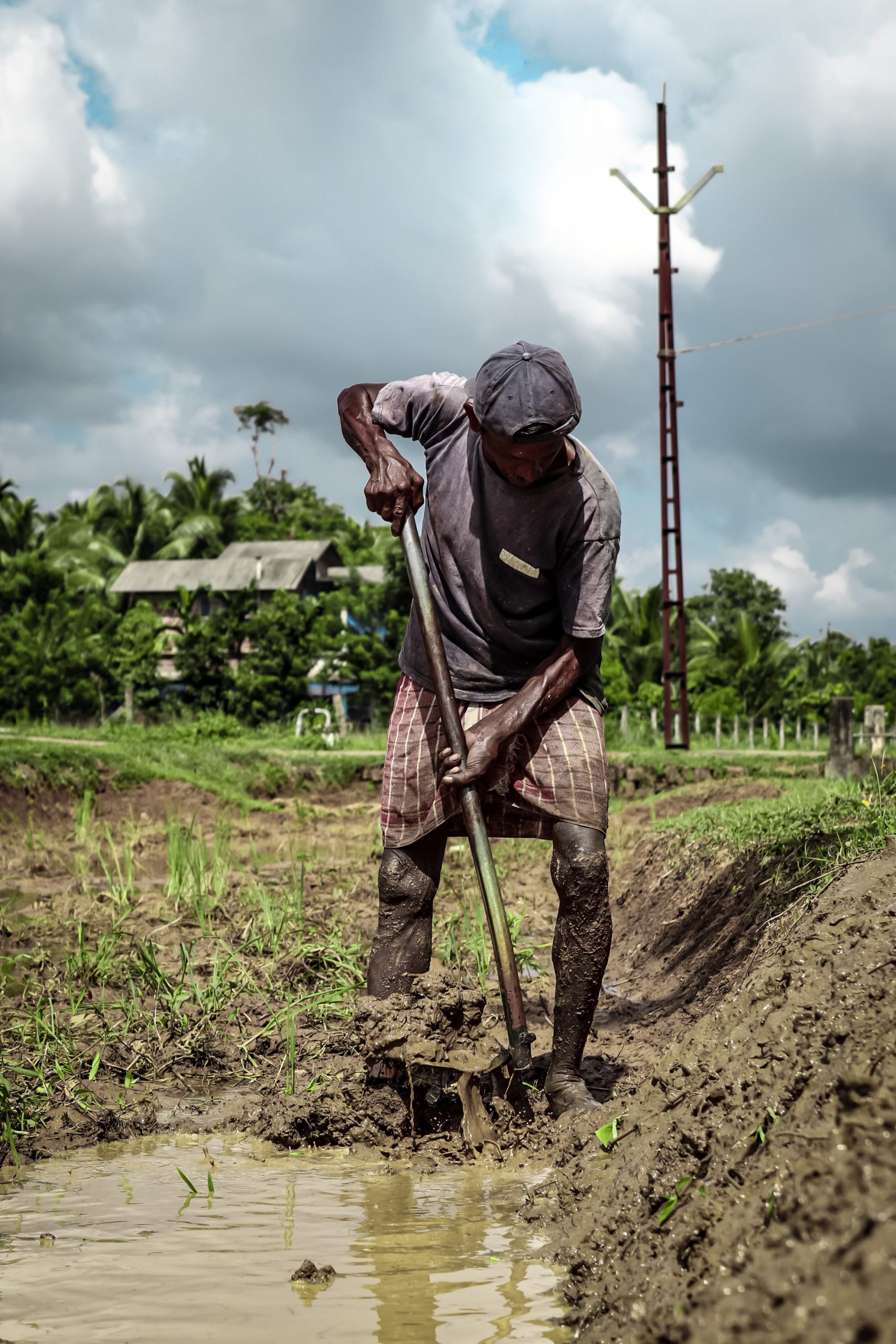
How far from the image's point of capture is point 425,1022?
9.73ft

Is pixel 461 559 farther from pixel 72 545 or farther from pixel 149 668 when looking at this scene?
pixel 72 545

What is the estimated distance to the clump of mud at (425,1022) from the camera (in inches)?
116

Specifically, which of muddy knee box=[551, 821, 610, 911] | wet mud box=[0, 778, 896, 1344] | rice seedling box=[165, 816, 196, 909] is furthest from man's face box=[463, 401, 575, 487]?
rice seedling box=[165, 816, 196, 909]

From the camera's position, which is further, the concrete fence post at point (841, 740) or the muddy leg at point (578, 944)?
the concrete fence post at point (841, 740)

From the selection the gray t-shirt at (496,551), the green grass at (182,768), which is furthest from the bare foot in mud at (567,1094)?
the green grass at (182,768)

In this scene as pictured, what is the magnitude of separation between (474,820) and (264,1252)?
116 centimetres

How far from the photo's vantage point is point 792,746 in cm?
2189

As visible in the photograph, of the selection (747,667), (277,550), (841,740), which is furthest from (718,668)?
Answer: (277,550)

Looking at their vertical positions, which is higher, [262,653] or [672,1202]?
[262,653]

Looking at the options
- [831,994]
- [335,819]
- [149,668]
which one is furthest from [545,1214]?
[149,668]

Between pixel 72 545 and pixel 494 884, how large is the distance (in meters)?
36.5

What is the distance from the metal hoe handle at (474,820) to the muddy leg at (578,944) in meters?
0.11

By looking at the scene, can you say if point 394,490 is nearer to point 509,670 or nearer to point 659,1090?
point 509,670

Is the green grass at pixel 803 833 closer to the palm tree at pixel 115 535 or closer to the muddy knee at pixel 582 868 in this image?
the muddy knee at pixel 582 868
